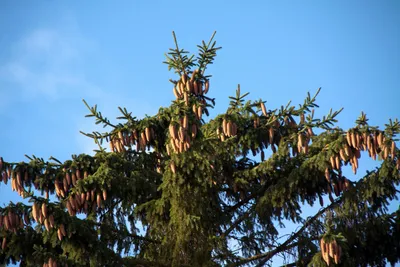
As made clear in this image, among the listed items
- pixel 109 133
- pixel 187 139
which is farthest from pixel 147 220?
pixel 187 139

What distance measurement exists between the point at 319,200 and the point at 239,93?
108 inches

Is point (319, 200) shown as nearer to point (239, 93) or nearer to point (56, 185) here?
point (239, 93)

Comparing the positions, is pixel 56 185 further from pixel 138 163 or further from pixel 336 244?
pixel 336 244

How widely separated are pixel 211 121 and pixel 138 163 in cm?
214

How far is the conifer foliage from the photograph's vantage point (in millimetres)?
13383

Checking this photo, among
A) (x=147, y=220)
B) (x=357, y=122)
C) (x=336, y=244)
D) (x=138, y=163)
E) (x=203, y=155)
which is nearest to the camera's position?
(x=336, y=244)

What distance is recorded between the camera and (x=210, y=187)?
49.2 ft

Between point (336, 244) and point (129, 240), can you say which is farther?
point (129, 240)

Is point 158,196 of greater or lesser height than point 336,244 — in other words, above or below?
above

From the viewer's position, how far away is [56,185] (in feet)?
48.1

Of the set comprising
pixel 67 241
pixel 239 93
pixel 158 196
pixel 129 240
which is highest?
pixel 239 93

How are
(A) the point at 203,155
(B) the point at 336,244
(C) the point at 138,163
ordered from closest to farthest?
(B) the point at 336,244 < (A) the point at 203,155 < (C) the point at 138,163

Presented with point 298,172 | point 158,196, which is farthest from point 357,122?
point 158,196

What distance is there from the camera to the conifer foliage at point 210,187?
1338 cm
